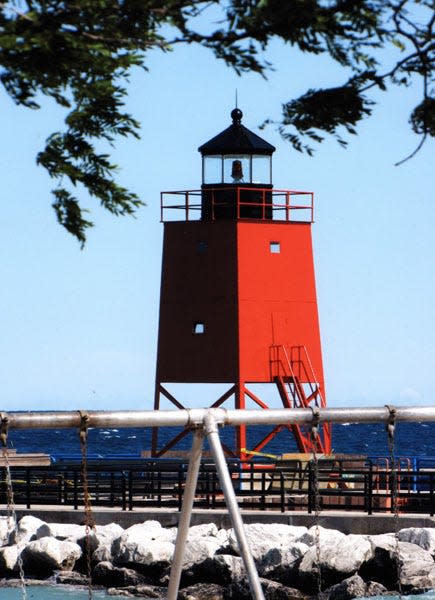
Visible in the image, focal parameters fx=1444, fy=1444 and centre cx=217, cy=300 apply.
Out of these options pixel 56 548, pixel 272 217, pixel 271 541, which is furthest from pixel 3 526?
pixel 272 217

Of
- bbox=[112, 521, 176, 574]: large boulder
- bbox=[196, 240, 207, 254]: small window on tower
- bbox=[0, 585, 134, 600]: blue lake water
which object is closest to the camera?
bbox=[0, 585, 134, 600]: blue lake water

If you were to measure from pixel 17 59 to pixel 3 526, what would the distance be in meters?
20.0

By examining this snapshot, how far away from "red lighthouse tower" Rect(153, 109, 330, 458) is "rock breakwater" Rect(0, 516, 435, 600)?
7.50 m

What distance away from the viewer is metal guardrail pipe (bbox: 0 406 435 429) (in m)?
9.72

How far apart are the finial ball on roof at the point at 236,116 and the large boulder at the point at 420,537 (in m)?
12.5

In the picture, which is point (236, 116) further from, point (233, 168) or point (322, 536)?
point (322, 536)

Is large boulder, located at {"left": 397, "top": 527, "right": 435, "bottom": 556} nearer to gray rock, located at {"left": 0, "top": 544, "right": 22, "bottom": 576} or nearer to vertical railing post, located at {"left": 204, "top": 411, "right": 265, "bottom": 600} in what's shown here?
gray rock, located at {"left": 0, "top": 544, "right": 22, "bottom": 576}

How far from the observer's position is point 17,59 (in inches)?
260

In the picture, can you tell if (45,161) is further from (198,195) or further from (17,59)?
(198,195)

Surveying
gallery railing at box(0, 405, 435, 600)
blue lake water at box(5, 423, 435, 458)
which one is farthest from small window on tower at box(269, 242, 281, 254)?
blue lake water at box(5, 423, 435, 458)

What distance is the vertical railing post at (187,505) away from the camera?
392 inches

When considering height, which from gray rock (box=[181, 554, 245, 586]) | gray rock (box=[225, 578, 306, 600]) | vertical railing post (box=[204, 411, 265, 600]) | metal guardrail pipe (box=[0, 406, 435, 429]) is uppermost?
metal guardrail pipe (box=[0, 406, 435, 429])

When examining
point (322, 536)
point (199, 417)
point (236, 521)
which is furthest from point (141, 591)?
point (236, 521)

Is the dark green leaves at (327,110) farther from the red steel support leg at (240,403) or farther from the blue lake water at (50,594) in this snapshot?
the red steel support leg at (240,403)
